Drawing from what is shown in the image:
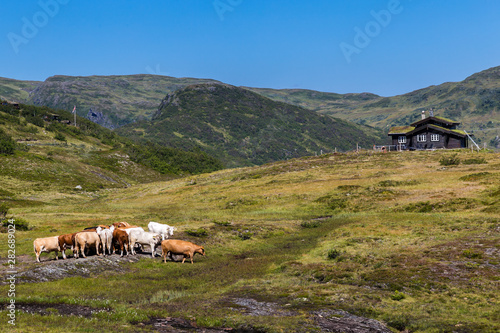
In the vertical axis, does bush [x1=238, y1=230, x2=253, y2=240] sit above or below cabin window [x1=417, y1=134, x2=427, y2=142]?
below

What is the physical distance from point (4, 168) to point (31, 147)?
38.1 m

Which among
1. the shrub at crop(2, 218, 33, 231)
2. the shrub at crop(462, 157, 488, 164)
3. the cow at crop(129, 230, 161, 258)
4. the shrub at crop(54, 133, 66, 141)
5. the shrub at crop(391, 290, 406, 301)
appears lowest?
Result: the shrub at crop(2, 218, 33, 231)

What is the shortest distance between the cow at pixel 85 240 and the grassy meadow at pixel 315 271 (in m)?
2.00

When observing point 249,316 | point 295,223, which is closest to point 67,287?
point 249,316

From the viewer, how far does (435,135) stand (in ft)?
368

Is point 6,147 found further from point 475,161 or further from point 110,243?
point 475,161

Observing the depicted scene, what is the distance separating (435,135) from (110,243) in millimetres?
105609

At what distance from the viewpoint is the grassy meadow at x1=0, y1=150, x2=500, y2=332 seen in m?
16.2

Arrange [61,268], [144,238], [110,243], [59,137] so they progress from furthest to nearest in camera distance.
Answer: [59,137], [144,238], [110,243], [61,268]

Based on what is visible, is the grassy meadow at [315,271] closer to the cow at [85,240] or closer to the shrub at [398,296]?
the shrub at [398,296]

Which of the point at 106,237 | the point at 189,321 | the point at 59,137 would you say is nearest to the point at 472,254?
the point at 189,321

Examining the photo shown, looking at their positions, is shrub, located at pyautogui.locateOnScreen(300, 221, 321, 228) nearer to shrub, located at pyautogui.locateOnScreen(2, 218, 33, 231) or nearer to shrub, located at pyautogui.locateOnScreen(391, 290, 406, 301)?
shrub, located at pyautogui.locateOnScreen(391, 290, 406, 301)

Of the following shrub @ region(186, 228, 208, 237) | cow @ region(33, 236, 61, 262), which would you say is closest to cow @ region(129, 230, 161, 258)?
cow @ region(33, 236, 61, 262)

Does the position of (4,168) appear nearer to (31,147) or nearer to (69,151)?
(31,147)
